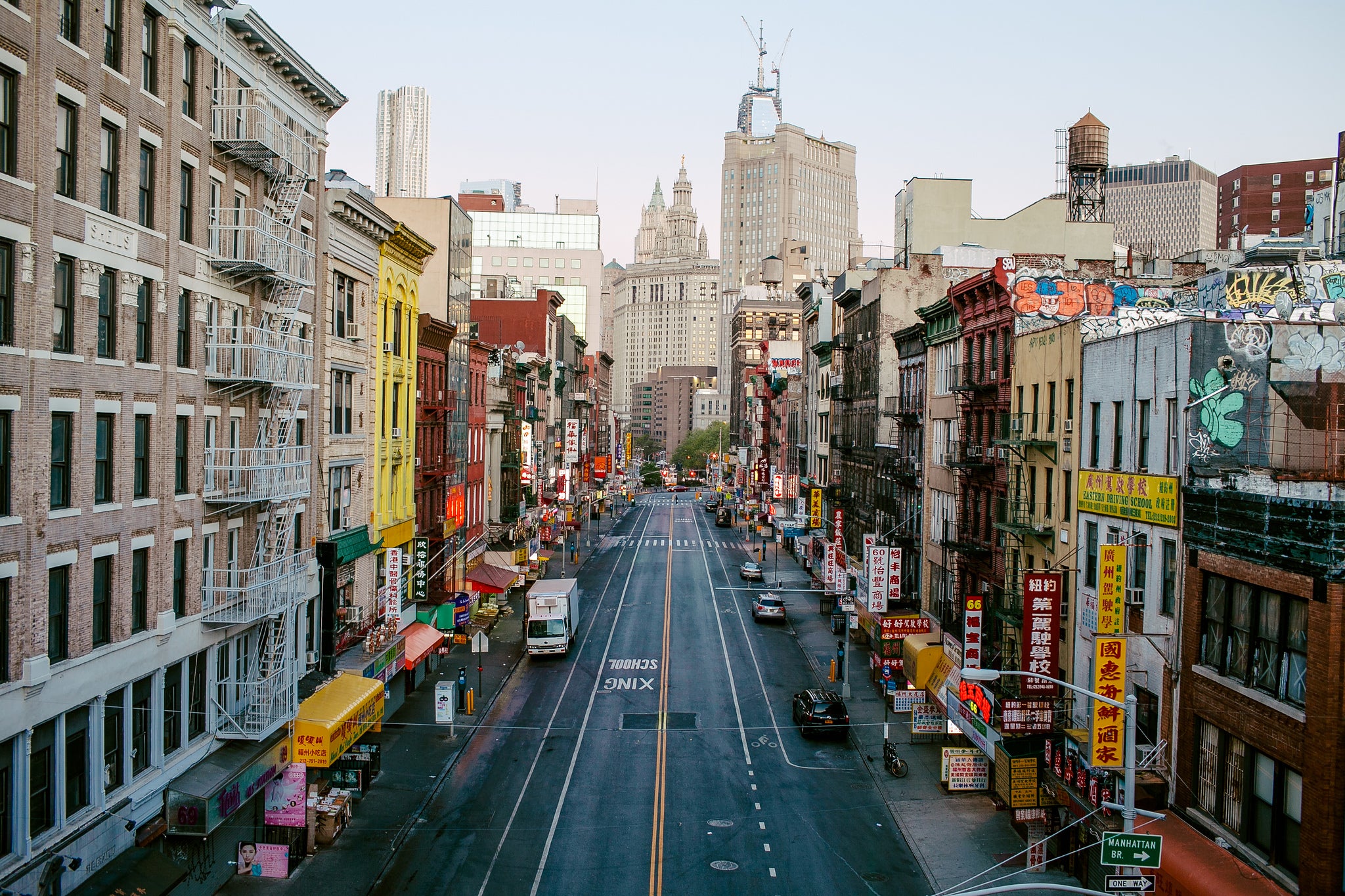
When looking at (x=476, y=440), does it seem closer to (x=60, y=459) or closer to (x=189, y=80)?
(x=189, y=80)

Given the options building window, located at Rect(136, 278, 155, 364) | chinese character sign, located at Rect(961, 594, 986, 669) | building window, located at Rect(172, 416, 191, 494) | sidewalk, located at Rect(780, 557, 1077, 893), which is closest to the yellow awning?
building window, located at Rect(172, 416, 191, 494)

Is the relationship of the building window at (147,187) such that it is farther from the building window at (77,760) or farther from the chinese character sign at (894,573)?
the chinese character sign at (894,573)

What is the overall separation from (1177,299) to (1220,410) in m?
14.8

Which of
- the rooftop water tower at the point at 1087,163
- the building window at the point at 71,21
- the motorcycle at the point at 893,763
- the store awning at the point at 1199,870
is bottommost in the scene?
the motorcycle at the point at 893,763

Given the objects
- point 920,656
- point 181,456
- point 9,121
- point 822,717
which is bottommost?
point 822,717

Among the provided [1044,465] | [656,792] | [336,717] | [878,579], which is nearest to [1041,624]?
[1044,465]

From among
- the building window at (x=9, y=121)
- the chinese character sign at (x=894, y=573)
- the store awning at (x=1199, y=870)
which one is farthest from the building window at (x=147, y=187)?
the chinese character sign at (x=894, y=573)

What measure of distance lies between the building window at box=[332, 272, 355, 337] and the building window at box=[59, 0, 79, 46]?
1542 centimetres

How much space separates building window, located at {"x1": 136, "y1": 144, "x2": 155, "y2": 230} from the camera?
22.0 m

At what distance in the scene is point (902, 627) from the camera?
144 feet

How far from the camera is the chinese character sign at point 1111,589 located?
23469 mm

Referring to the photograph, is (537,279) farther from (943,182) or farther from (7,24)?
(7,24)

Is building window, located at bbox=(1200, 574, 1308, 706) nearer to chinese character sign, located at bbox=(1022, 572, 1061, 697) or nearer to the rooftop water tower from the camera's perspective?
chinese character sign, located at bbox=(1022, 572, 1061, 697)

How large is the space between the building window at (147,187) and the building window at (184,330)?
1934 mm
